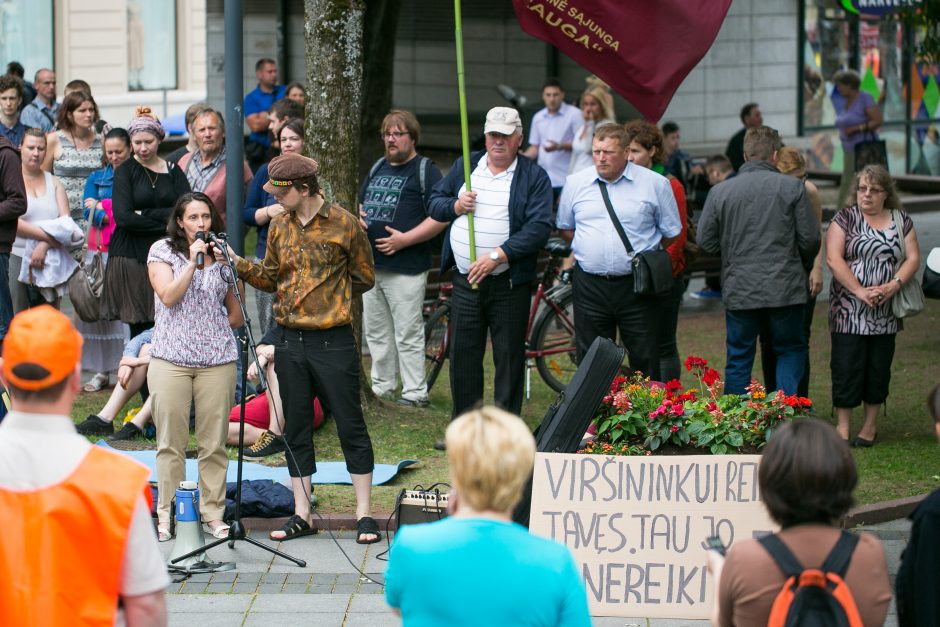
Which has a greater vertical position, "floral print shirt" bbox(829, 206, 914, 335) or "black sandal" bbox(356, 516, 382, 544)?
"floral print shirt" bbox(829, 206, 914, 335)

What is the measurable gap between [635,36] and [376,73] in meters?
9.90

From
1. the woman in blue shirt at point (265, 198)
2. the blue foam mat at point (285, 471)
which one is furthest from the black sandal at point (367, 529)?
the woman in blue shirt at point (265, 198)

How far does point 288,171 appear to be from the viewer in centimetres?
730

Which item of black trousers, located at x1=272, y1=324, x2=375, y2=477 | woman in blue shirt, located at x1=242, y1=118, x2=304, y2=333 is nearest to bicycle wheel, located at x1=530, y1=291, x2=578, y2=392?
woman in blue shirt, located at x1=242, y1=118, x2=304, y2=333

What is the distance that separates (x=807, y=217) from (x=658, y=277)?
1106 mm

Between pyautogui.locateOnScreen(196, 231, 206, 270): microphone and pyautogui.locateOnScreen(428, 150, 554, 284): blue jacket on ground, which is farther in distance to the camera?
pyautogui.locateOnScreen(428, 150, 554, 284): blue jacket on ground

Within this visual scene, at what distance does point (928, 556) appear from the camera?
3.95 metres

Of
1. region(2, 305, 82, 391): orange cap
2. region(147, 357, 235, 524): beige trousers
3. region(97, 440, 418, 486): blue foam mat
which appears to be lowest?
region(97, 440, 418, 486): blue foam mat

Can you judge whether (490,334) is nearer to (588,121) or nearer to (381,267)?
(381,267)

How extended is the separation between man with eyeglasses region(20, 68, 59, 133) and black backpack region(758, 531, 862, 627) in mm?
12252

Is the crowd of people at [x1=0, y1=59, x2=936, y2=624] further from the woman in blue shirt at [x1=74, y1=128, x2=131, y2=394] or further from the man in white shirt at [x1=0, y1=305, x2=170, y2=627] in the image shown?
the man in white shirt at [x1=0, y1=305, x2=170, y2=627]

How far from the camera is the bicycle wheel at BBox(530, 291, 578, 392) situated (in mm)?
10758

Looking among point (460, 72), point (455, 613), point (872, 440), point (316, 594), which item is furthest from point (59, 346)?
point (872, 440)

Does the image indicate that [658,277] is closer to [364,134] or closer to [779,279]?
[779,279]
